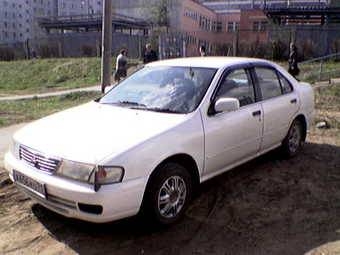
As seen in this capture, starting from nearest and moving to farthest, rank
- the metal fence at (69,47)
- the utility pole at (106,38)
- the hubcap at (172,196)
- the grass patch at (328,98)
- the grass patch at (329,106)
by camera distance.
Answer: the hubcap at (172,196) → the grass patch at (329,106) → the utility pole at (106,38) → the grass patch at (328,98) → the metal fence at (69,47)

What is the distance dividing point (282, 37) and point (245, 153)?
2570 centimetres

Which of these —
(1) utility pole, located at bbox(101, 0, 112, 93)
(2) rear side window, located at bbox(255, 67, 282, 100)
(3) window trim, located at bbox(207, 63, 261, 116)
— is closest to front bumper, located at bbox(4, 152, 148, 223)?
(3) window trim, located at bbox(207, 63, 261, 116)

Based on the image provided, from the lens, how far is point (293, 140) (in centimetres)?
649

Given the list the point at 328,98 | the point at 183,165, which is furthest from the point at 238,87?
the point at 328,98

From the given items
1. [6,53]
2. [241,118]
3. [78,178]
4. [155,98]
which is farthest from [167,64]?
[6,53]

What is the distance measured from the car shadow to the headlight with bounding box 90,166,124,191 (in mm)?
659

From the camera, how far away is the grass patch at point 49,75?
25.3 m

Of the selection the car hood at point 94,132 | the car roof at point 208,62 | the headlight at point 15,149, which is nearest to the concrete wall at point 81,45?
the car roof at point 208,62

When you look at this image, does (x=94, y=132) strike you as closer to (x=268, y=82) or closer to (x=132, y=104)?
(x=132, y=104)

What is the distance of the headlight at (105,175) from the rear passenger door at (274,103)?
244 centimetres

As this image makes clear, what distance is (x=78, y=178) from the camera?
3.81 metres

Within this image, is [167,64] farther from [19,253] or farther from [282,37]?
[282,37]

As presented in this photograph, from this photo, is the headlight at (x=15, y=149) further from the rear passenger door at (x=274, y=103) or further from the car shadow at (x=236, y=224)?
the rear passenger door at (x=274, y=103)

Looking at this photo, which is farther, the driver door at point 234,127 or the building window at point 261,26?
the building window at point 261,26
